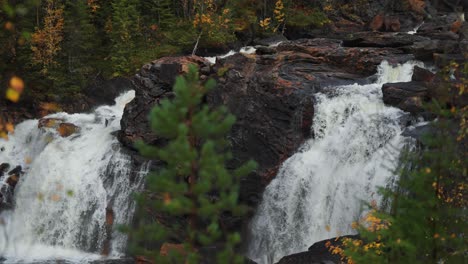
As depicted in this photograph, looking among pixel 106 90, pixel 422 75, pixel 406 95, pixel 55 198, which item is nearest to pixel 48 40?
pixel 106 90

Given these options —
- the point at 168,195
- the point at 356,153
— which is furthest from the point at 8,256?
the point at 168,195

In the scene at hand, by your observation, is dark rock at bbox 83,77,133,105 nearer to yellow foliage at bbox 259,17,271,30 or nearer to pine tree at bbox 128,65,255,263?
yellow foliage at bbox 259,17,271,30

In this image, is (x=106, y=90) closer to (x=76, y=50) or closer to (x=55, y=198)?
(x=76, y=50)

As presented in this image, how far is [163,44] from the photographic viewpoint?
32.8 metres

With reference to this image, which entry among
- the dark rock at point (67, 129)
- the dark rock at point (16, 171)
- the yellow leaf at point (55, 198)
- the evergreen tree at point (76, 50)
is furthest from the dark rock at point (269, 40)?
the dark rock at point (16, 171)

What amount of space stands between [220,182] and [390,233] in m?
2.93

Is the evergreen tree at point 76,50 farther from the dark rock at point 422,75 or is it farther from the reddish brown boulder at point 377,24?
the dark rock at point 422,75

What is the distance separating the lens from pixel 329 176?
662 inches

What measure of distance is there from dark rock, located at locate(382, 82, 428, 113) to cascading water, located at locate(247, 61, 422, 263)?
1.00 feet

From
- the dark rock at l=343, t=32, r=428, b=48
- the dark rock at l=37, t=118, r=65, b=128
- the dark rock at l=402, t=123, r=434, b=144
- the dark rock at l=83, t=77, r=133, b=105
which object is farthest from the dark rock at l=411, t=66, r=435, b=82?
the dark rock at l=37, t=118, r=65, b=128

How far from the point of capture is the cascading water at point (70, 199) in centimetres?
1969

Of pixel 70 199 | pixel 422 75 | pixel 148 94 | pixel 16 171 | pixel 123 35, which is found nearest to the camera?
pixel 422 75

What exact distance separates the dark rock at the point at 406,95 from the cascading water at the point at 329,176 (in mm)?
304

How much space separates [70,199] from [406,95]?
14.6 meters
